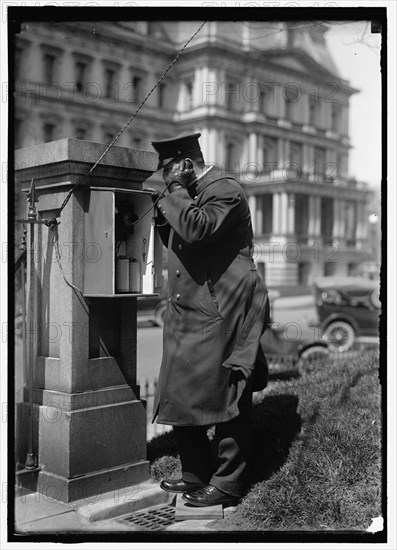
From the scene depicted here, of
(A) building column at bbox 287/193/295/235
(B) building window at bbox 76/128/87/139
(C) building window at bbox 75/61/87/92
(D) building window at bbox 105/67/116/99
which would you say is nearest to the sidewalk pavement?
(D) building window at bbox 105/67/116/99

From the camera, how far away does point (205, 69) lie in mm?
16094

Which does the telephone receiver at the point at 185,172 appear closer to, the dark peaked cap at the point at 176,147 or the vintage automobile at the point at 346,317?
the dark peaked cap at the point at 176,147

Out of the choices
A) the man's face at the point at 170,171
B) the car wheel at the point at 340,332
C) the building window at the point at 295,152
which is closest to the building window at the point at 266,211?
the building window at the point at 295,152

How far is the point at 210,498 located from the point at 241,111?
42.6 metres

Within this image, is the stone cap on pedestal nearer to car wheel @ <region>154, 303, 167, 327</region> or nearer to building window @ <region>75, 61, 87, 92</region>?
car wheel @ <region>154, 303, 167, 327</region>

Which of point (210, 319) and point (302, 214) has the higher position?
point (302, 214)

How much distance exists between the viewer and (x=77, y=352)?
173 inches

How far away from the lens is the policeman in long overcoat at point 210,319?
4.04m

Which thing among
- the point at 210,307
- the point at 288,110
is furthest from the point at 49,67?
the point at 288,110

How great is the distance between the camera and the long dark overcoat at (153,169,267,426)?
4016mm

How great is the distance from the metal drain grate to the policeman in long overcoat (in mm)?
198

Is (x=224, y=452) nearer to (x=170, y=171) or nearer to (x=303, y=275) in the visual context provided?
(x=170, y=171)

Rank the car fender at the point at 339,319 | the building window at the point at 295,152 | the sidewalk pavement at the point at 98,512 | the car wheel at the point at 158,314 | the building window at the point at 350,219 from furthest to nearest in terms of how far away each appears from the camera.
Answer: the building window at the point at 295,152
the building window at the point at 350,219
the car fender at the point at 339,319
the car wheel at the point at 158,314
the sidewalk pavement at the point at 98,512

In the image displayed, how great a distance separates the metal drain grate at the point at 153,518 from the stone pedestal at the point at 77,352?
32 cm
